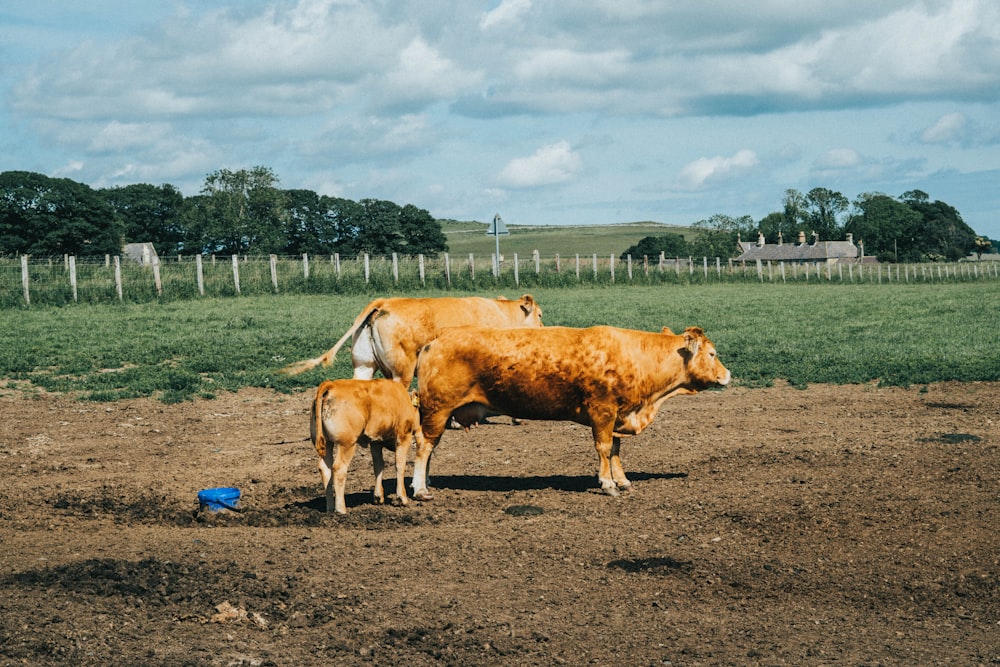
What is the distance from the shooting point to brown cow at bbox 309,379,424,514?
867 centimetres

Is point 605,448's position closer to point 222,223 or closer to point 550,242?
point 222,223

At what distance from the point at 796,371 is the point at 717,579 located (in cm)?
1101

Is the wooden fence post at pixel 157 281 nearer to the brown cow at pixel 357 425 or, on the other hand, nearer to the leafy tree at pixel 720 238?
the brown cow at pixel 357 425

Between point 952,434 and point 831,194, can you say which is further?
point 831,194

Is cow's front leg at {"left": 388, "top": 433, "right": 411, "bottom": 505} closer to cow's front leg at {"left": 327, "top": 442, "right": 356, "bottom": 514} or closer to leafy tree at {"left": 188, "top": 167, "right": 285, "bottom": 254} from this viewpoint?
cow's front leg at {"left": 327, "top": 442, "right": 356, "bottom": 514}

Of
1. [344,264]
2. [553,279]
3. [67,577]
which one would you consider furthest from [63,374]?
[553,279]

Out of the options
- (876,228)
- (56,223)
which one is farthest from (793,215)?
(56,223)

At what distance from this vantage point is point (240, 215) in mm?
88938

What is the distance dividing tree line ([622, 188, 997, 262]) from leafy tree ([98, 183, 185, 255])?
60.8 m

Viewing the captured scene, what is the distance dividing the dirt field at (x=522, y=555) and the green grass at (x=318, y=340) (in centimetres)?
438

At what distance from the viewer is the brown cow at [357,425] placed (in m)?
8.67

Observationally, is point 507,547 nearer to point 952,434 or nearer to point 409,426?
point 409,426

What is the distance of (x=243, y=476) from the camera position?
10.6 m

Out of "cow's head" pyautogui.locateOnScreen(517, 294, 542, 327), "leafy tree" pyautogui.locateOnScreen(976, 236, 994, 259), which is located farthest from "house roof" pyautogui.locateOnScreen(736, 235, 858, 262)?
"cow's head" pyautogui.locateOnScreen(517, 294, 542, 327)
